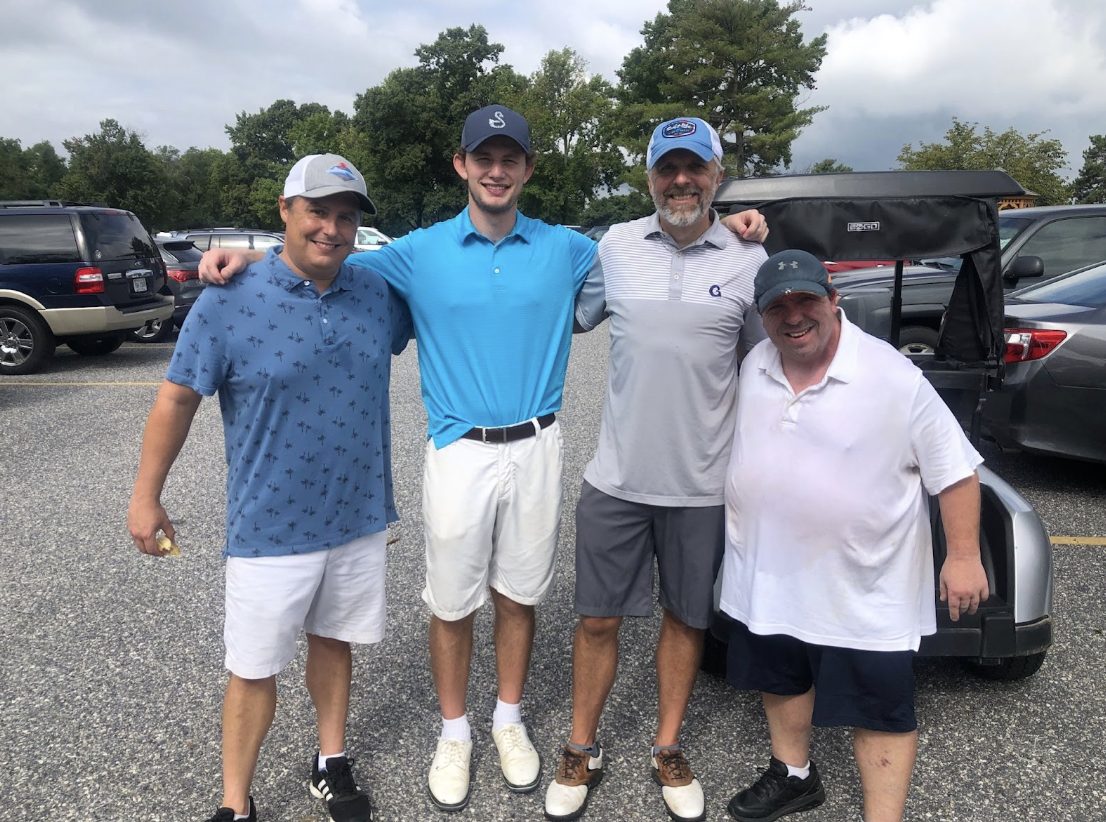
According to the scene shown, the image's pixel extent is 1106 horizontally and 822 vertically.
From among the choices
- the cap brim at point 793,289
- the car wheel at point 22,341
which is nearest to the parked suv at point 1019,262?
the cap brim at point 793,289

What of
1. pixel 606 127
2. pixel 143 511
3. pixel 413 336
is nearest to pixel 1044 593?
pixel 413 336

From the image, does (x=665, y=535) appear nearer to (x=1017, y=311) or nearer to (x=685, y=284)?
(x=685, y=284)

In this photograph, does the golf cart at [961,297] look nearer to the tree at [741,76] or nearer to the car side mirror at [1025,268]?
the car side mirror at [1025,268]

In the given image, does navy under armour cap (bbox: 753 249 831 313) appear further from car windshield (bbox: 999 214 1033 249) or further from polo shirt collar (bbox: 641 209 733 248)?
car windshield (bbox: 999 214 1033 249)

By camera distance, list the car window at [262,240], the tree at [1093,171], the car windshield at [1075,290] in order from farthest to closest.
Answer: the tree at [1093,171] < the car window at [262,240] < the car windshield at [1075,290]

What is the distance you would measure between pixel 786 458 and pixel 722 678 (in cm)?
142

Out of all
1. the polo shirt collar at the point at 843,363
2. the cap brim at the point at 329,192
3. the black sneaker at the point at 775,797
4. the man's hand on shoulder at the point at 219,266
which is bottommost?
the black sneaker at the point at 775,797

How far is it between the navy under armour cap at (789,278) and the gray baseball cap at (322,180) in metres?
1.10

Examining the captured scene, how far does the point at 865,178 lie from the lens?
3.23 metres

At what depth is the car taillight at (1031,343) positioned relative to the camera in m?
5.26

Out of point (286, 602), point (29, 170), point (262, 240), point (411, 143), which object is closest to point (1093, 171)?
point (411, 143)

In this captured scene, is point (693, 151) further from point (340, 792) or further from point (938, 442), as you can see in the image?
point (340, 792)

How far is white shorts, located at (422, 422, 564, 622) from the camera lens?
2604 mm

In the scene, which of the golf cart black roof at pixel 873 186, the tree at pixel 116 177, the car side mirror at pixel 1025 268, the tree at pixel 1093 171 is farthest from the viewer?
the tree at pixel 1093 171
